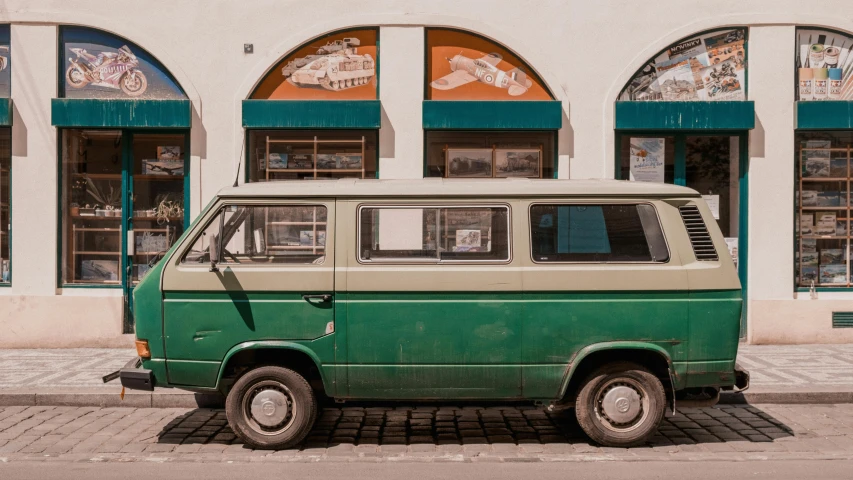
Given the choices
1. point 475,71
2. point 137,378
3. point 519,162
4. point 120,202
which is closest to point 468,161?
point 519,162

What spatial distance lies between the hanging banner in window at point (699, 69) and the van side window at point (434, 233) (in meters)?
5.61

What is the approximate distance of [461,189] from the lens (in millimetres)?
6508

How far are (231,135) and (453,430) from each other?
5.83m

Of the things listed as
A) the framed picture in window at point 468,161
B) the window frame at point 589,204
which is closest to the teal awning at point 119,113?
the framed picture in window at point 468,161

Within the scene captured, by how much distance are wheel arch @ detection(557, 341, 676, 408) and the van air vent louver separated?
2.67 ft

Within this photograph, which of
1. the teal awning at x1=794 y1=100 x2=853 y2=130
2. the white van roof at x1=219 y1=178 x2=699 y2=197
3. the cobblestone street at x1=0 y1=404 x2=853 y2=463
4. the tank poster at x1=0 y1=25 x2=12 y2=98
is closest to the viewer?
the cobblestone street at x1=0 y1=404 x2=853 y2=463

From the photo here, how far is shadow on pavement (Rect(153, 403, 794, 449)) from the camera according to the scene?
6738 mm

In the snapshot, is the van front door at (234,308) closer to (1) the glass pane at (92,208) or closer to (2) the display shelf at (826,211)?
(1) the glass pane at (92,208)

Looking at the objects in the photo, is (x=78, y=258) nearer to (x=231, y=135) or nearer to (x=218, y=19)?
(x=231, y=135)

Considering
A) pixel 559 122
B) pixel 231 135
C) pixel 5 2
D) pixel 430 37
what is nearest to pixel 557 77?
pixel 559 122

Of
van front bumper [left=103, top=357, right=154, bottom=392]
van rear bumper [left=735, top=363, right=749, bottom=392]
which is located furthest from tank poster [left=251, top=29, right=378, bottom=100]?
van rear bumper [left=735, top=363, right=749, bottom=392]

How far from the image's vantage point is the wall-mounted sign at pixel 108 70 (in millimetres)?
11180

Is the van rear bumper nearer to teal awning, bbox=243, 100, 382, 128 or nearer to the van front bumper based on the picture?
the van front bumper

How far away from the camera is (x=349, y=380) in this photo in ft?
20.8
